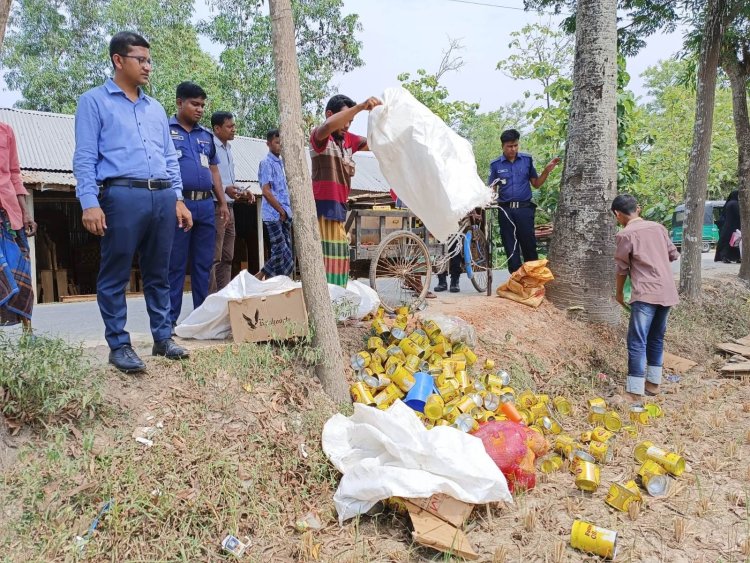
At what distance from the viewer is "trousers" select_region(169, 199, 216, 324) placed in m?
4.53

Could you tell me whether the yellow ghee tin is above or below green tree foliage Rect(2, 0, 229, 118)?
below

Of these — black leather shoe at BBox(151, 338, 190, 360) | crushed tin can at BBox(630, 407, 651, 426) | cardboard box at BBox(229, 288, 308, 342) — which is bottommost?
crushed tin can at BBox(630, 407, 651, 426)

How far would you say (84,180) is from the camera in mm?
3227

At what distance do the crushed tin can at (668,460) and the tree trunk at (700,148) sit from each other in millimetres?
5693

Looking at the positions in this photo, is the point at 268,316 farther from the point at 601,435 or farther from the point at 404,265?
the point at 601,435

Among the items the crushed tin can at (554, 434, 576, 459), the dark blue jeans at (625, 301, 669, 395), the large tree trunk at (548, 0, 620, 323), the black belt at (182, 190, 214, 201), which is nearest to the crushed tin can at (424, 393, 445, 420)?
the crushed tin can at (554, 434, 576, 459)

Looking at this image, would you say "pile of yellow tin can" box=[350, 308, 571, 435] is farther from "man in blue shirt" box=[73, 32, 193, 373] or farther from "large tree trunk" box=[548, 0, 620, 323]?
"large tree trunk" box=[548, 0, 620, 323]

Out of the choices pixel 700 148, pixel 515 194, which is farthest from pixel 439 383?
pixel 700 148

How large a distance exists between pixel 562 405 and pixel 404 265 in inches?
86.7

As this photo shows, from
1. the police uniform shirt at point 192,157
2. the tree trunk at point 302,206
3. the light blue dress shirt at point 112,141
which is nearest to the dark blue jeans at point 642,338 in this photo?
the tree trunk at point 302,206

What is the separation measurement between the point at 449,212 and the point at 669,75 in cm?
3480

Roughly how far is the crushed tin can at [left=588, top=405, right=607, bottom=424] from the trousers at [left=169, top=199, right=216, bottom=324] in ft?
11.1

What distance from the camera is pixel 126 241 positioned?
3.37 meters

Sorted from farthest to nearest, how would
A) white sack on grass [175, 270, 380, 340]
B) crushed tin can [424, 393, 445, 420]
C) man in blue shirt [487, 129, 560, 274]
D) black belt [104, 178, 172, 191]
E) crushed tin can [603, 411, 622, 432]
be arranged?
man in blue shirt [487, 129, 560, 274] < crushed tin can [603, 411, 622, 432] < white sack on grass [175, 270, 380, 340] < crushed tin can [424, 393, 445, 420] < black belt [104, 178, 172, 191]
